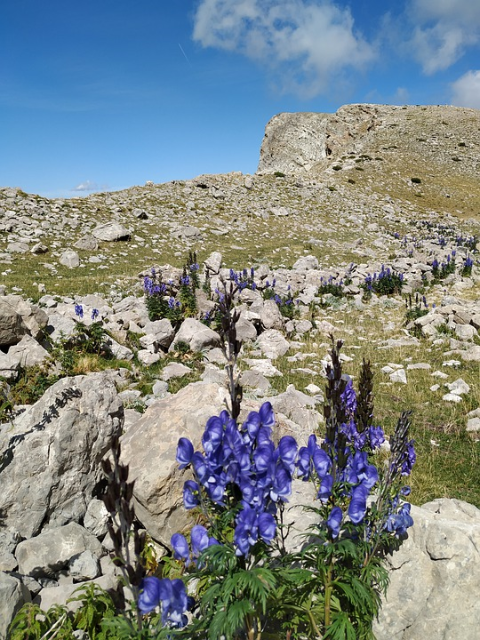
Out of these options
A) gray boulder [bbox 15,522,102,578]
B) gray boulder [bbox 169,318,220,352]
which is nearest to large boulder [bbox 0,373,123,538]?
gray boulder [bbox 15,522,102,578]

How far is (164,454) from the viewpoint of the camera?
4570 millimetres

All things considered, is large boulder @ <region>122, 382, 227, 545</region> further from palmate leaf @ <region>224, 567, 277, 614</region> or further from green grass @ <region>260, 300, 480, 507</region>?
green grass @ <region>260, 300, 480, 507</region>

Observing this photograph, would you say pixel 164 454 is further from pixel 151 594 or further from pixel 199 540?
pixel 151 594

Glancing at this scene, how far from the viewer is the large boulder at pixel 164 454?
4340 mm

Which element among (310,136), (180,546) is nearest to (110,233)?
(180,546)

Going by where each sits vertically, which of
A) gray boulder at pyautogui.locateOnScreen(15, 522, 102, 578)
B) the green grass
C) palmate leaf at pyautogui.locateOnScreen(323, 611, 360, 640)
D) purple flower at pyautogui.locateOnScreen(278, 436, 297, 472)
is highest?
purple flower at pyautogui.locateOnScreen(278, 436, 297, 472)

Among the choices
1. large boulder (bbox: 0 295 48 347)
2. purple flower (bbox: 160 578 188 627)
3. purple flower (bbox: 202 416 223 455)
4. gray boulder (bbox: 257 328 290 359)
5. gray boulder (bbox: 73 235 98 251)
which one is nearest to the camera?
purple flower (bbox: 160 578 188 627)

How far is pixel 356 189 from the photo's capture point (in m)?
45.0

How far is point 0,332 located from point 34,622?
636 cm

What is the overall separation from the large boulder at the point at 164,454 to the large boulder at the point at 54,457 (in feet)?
1.47

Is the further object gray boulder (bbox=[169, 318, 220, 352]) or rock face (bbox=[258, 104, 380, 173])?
rock face (bbox=[258, 104, 380, 173])

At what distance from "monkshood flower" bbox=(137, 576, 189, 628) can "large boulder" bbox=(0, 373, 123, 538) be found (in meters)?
2.39

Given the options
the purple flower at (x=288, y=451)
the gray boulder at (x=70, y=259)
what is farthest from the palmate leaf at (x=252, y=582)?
the gray boulder at (x=70, y=259)

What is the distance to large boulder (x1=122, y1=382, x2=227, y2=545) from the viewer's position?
14.2 feet
